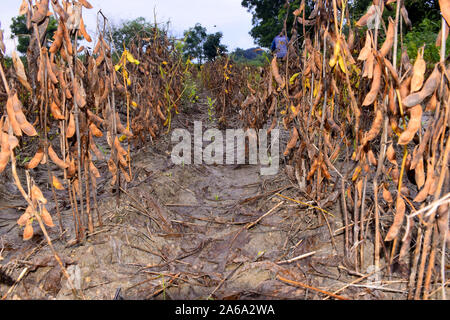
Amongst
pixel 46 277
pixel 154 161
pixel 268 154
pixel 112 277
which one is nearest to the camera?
pixel 46 277

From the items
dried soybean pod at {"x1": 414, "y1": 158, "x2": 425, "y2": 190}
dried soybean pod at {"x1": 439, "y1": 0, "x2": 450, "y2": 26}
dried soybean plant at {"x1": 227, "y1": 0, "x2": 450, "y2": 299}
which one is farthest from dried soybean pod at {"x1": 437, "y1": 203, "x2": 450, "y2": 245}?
dried soybean pod at {"x1": 439, "y1": 0, "x2": 450, "y2": 26}

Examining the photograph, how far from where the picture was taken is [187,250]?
2.06 metres

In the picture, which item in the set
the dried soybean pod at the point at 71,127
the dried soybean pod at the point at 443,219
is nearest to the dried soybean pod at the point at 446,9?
the dried soybean pod at the point at 443,219

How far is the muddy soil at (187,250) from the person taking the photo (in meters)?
1.55

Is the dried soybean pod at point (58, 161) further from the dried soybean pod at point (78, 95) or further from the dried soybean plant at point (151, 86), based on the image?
the dried soybean plant at point (151, 86)

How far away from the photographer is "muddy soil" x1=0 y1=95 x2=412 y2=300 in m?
1.55

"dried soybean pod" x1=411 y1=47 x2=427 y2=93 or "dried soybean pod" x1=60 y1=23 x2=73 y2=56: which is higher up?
"dried soybean pod" x1=60 y1=23 x2=73 y2=56

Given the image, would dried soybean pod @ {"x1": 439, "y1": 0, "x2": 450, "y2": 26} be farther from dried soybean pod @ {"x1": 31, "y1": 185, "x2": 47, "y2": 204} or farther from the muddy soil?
dried soybean pod @ {"x1": 31, "y1": 185, "x2": 47, "y2": 204}

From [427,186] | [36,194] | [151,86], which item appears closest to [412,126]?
[427,186]

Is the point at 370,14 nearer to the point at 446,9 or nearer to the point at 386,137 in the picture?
the point at 446,9

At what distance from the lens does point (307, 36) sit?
2002 mm
